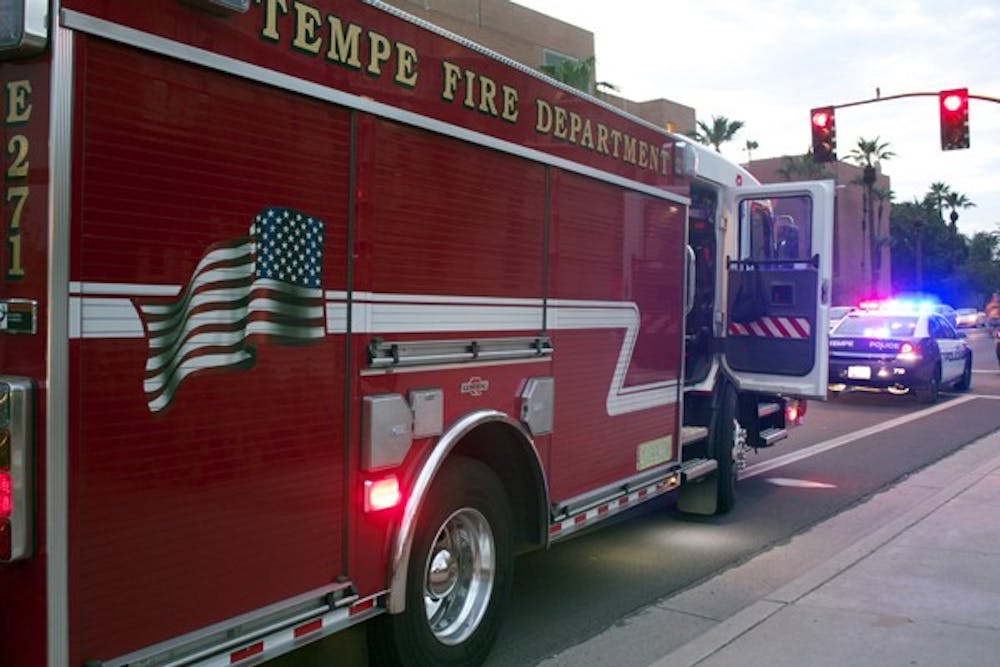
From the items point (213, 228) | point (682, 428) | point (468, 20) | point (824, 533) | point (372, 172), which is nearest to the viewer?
point (213, 228)

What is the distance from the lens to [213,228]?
2.98 m

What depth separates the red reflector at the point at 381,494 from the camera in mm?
3619

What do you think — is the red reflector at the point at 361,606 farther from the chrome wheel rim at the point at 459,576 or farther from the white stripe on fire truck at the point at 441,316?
the white stripe on fire truck at the point at 441,316

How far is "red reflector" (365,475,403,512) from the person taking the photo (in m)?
3.62

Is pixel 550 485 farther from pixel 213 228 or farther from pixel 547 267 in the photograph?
pixel 213 228

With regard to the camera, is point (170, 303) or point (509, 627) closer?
point (170, 303)

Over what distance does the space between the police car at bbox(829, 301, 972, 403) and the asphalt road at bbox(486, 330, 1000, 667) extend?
238 centimetres

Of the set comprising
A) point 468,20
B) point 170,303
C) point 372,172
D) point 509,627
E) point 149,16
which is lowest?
point 509,627

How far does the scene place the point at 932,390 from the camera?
53.7 feet

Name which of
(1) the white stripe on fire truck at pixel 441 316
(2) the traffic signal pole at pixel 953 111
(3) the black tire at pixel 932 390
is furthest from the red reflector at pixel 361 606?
(2) the traffic signal pole at pixel 953 111

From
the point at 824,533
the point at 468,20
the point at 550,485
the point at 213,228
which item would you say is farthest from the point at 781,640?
the point at 468,20

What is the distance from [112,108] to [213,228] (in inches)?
18.6

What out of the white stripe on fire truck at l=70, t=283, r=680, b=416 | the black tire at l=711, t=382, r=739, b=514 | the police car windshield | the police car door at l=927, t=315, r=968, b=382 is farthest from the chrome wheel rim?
the police car door at l=927, t=315, r=968, b=382

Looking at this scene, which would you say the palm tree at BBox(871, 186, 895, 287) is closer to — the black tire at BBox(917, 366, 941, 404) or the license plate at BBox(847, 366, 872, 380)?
the black tire at BBox(917, 366, 941, 404)
